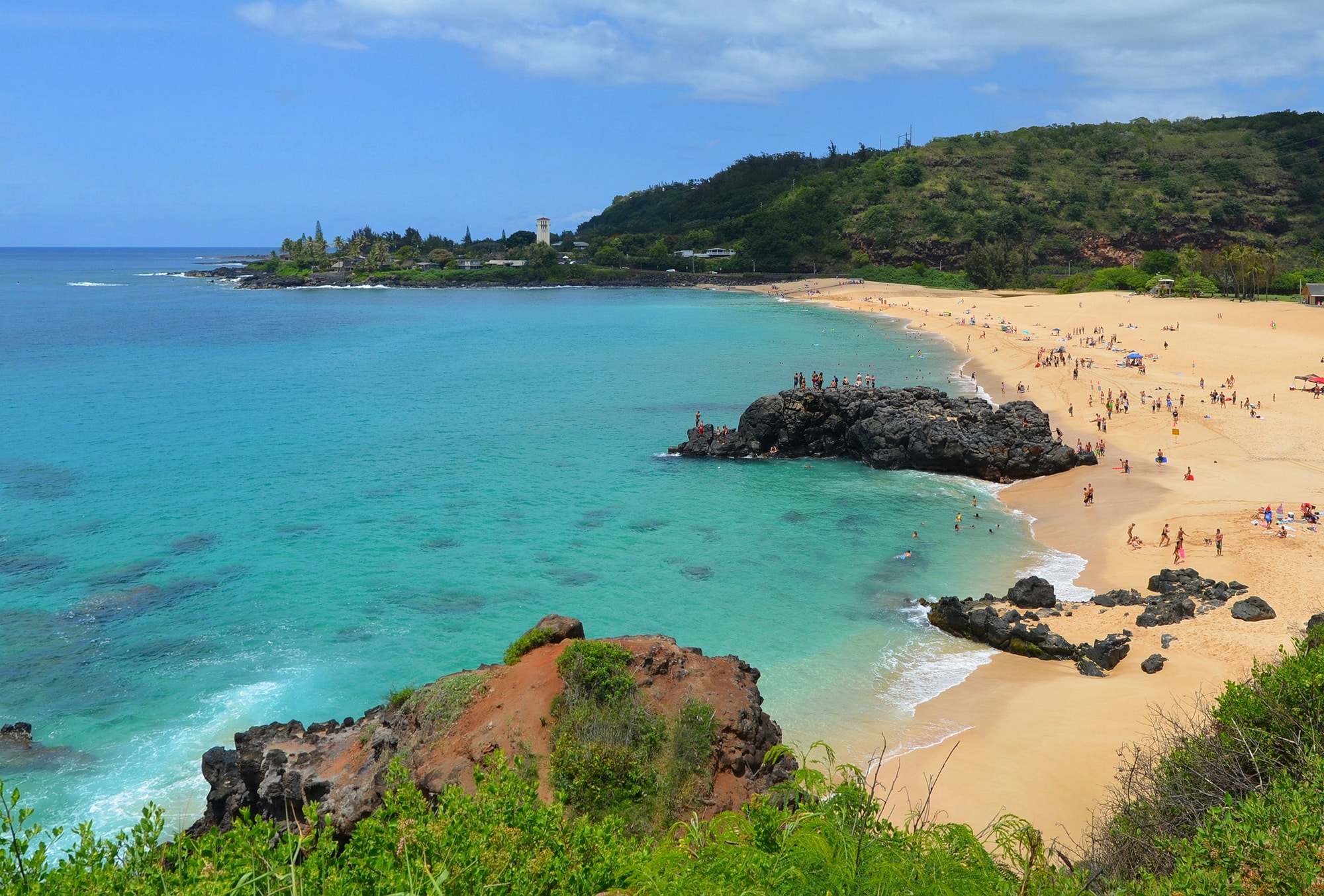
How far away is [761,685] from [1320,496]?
23543 millimetres

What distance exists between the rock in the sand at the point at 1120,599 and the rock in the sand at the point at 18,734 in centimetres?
2559

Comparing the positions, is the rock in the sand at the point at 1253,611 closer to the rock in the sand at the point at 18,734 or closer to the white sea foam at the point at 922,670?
the white sea foam at the point at 922,670

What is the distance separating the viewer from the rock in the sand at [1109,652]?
20156 millimetres

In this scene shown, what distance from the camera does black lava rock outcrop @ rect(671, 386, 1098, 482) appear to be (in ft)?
121

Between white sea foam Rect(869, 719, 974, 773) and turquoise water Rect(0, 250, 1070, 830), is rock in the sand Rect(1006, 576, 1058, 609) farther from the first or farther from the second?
white sea foam Rect(869, 719, 974, 773)

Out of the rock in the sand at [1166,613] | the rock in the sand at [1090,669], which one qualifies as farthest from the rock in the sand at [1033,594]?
the rock in the sand at [1090,669]

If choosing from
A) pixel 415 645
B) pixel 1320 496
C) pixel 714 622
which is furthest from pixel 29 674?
pixel 1320 496

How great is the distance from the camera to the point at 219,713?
19.4m

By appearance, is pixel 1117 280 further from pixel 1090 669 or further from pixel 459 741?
pixel 459 741

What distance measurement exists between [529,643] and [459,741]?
2.80 m

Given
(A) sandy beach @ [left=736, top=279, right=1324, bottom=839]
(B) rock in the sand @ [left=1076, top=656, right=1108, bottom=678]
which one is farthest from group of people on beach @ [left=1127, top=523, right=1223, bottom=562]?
(B) rock in the sand @ [left=1076, top=656, right=1108, bottom=678]

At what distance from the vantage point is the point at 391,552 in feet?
95.0

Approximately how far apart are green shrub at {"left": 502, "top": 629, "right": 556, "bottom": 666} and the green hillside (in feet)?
332

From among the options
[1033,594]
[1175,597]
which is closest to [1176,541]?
[1175,597]
